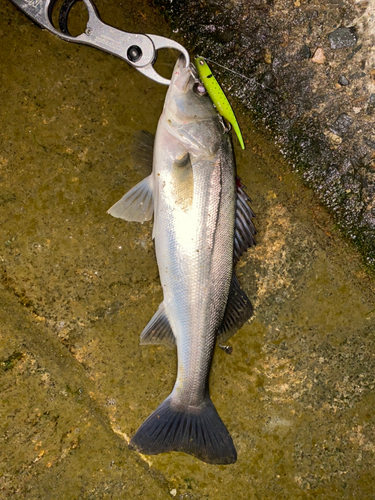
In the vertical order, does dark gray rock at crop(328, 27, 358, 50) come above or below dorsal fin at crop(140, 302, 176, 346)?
above

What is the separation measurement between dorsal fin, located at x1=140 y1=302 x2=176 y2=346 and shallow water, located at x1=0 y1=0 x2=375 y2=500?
174mm

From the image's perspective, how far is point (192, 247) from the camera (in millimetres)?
2111

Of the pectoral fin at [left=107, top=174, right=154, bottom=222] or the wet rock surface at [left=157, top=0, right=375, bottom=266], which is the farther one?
the wet rock surface at [left=157, top=0, right=375, bottom=266]

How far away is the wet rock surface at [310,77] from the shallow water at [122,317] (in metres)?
0.15

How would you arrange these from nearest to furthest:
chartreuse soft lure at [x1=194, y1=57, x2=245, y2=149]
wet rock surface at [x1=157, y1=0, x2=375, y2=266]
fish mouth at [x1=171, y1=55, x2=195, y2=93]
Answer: fish mouth at [x1=171, y1=55, x2=195, y2=93] → chartreuse soft lure at [x1=194, y1=57, x2=245, y2=149] → wet rock surface at [x1=157, y1=0, x2=375, y2=266]

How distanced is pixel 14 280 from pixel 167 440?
1.47m

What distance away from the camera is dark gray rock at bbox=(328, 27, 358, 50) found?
94.5 inches

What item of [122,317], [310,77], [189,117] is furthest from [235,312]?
[310,77]

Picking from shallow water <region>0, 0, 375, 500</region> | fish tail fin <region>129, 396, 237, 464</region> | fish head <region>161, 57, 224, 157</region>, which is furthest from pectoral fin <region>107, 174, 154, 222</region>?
fish tail fin <region>129, 396, 237, 464</region>

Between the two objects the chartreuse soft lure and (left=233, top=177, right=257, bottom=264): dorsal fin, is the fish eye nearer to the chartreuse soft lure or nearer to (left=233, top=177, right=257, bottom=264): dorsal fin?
the chartreuse soft lure

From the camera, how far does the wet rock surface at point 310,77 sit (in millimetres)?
2400

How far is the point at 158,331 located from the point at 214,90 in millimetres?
1627

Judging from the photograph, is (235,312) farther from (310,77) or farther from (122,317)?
(310,77)

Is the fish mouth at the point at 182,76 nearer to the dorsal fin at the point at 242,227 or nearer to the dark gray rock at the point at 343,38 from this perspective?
the dorsal fin at the point at 242,227
